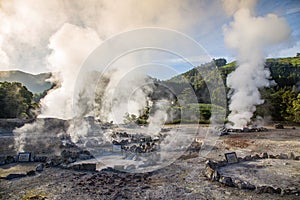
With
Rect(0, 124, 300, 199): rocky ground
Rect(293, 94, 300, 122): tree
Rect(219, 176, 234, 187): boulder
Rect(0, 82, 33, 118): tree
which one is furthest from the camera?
Rect(0, 82, 33, 118): tree

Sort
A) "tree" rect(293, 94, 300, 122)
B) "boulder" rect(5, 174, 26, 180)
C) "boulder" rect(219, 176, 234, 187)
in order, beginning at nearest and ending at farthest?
"boulder" rect(219, 176, 234, 187)
"boulder" rect(5, 174, 26, 180)
"tree" rect(293, 94, 300, 122)

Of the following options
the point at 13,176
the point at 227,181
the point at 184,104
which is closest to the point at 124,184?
the point at 227,181

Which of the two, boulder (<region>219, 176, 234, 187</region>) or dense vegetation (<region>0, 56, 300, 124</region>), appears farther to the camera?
dense vegetation (<region>0, 56, 300, 124</region>)

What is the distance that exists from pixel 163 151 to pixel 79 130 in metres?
10.9

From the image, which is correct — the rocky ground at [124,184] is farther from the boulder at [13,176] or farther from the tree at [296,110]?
the tree at [296,110]

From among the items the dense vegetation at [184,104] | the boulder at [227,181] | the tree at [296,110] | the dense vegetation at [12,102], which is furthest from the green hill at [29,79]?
the boulder at [227,181]

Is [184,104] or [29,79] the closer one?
[184,104]

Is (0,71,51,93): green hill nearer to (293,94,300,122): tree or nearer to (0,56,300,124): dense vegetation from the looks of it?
(0,56,300,124): dense vegetation

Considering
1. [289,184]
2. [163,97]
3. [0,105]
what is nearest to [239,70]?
[163,97]

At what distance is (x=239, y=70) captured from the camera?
28.0m

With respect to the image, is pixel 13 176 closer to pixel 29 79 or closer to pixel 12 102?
pixel 12 102

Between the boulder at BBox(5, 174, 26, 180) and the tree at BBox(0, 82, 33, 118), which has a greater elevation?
the tree at BBox(0, 82, 33, 118)

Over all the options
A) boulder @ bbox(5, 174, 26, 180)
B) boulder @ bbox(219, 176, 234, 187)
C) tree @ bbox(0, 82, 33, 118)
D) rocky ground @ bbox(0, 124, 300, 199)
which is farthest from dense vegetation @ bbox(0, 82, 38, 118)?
boulder @ bbox(219, 176, 234, 187)

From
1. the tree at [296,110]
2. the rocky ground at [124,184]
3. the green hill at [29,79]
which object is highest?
the green hill at [29,79]
